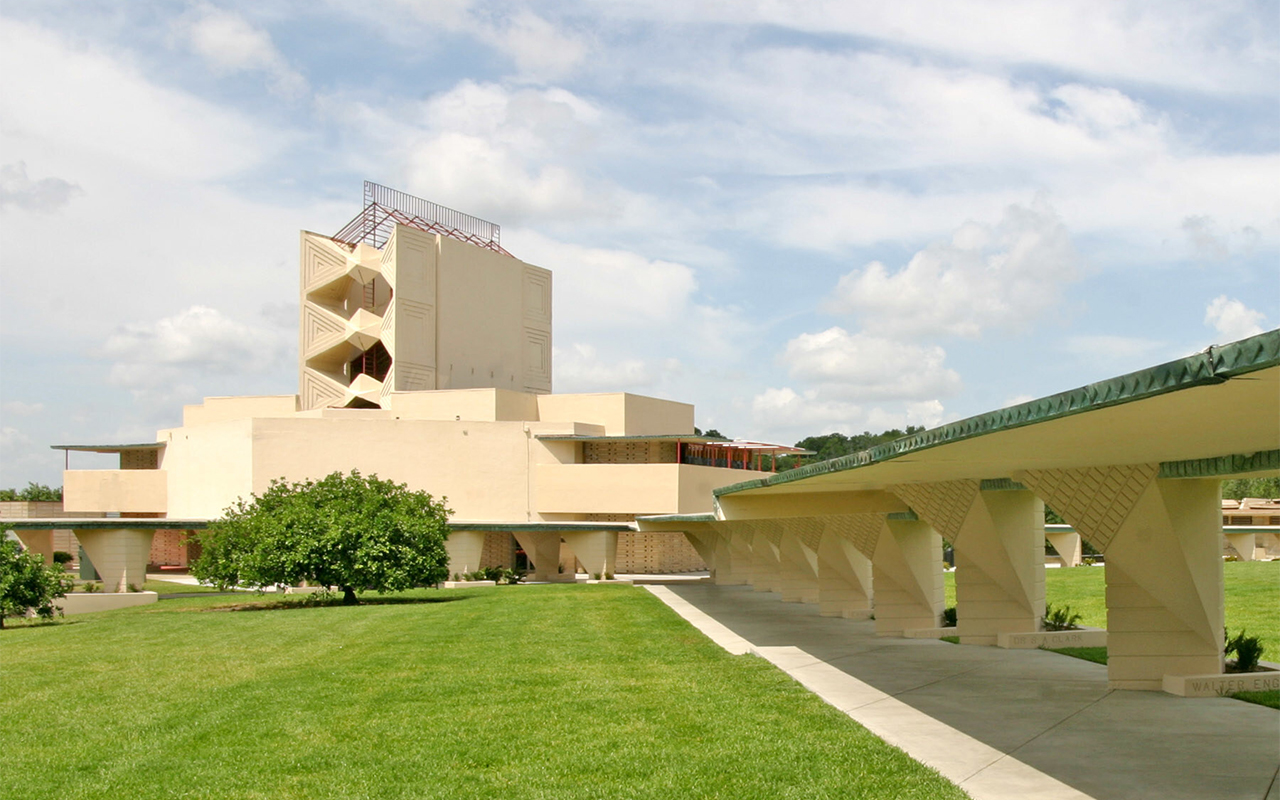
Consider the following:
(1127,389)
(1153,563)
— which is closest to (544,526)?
(1153,563)

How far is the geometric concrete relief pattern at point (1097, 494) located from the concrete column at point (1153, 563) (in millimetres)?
12

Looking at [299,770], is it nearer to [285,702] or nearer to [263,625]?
[285,702]

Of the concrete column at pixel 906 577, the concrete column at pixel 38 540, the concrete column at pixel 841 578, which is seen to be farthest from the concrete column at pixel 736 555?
the concrete column at pixel 38 540

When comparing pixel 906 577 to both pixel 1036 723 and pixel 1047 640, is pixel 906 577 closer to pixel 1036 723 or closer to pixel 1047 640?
pixel 1047 640

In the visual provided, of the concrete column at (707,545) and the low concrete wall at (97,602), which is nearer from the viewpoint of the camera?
the low concrete wall at (97,602)

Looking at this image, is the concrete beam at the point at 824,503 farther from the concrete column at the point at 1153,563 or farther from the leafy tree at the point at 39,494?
the leafy tree at the point at 39,494

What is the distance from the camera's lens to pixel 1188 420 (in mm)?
7910

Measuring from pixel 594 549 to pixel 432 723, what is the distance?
39.5 meters

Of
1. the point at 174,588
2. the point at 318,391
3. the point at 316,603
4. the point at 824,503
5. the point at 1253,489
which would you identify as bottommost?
the point at 174,588

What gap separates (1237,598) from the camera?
29.9 metres

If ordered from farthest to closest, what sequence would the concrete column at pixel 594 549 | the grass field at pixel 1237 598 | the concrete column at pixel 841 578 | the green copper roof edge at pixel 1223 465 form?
the concrete column at pixel 594 549 → the concrete column at pixel 841 578 → the grass field at pixel 1237 598 → the green copper roof edge at pixel 1223 465

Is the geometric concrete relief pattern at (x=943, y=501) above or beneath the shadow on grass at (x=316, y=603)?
above

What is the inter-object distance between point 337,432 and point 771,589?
75.6 feet

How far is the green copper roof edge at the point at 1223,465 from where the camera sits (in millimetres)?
11133
